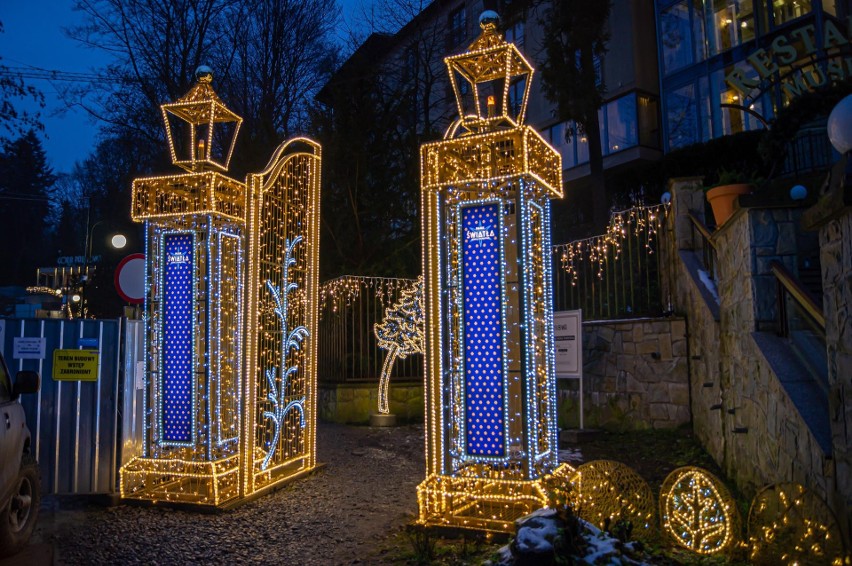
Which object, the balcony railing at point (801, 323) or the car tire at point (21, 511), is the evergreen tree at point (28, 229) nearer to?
the car tire at point (21, 511)

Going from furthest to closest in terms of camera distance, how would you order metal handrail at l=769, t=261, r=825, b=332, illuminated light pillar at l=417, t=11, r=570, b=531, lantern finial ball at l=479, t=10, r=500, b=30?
lantern finial ball at l=479, t=10, r=500, b=30 < illuminated light pillar at l=417, t=11, r=570, b=531 < metal handrail at l=769, t=261, r=825, b=332

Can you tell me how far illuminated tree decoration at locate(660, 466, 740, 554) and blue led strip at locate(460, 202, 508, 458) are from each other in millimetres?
1271

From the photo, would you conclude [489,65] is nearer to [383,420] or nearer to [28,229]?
[383,420]

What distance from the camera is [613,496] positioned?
4.72 m

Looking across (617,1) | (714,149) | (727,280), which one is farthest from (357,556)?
(617,1)

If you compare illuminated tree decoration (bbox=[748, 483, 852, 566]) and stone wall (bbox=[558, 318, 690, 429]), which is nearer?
illuminated tree decoration (bbox=[748, 483, 852, 566])

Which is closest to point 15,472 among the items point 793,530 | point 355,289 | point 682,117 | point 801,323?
point 793,530

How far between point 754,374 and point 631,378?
3.45 metres

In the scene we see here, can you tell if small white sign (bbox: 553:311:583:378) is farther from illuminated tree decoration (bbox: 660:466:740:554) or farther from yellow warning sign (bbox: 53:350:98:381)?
yellow warning sign (bbox: 53:350:98:381)

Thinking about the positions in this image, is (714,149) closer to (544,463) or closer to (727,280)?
(727,280)

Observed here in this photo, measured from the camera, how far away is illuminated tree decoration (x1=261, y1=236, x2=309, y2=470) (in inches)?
281

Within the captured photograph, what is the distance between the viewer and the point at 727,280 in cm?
632

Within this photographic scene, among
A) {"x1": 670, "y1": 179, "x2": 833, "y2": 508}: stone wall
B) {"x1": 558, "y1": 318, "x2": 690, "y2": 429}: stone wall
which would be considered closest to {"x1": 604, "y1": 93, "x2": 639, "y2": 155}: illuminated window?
{"x1": 558, "y1": 318, "x2": 690, "y2": 429}: stone wall

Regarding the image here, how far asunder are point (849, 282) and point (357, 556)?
144 inches
